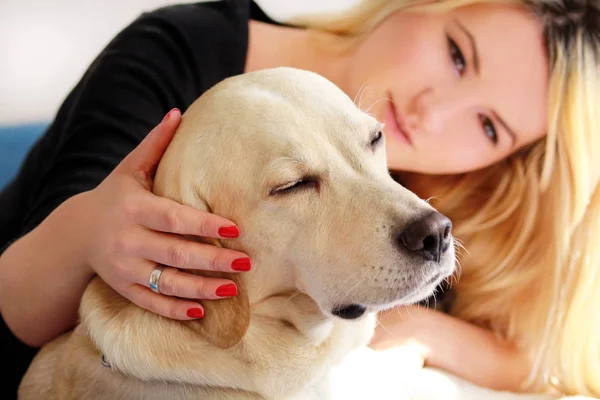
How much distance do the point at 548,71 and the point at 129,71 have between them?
134 cm

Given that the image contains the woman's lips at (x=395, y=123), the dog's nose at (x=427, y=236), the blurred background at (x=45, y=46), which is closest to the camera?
the dog's nose at (x=427, y=236)

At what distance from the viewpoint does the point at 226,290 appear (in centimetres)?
105

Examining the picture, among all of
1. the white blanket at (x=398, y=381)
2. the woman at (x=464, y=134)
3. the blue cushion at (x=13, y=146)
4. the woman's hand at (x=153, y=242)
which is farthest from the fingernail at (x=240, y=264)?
the blue cushion at (x=13, y=146)

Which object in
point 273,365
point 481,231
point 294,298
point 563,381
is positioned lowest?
point 563,381

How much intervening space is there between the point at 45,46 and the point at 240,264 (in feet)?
6.70

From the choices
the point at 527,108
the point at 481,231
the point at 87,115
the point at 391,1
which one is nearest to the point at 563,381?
the point at 481,231

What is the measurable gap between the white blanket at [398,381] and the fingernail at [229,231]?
0.49 metres

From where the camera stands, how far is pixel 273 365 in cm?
114

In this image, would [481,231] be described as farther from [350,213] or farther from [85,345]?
[85,345]

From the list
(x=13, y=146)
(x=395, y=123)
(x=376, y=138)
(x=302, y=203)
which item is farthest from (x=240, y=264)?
(x=13, y=146)

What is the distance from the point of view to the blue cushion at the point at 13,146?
7.55 ft

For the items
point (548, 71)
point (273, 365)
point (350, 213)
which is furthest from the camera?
point (548, 71)

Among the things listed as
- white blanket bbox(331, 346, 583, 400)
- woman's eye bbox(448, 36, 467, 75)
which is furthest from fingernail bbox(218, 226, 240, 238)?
woman's eye bbox(448, 36, 467, 75)

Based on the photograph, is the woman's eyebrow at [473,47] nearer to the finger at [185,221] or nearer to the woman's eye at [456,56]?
the woman's eye at [456,56]
